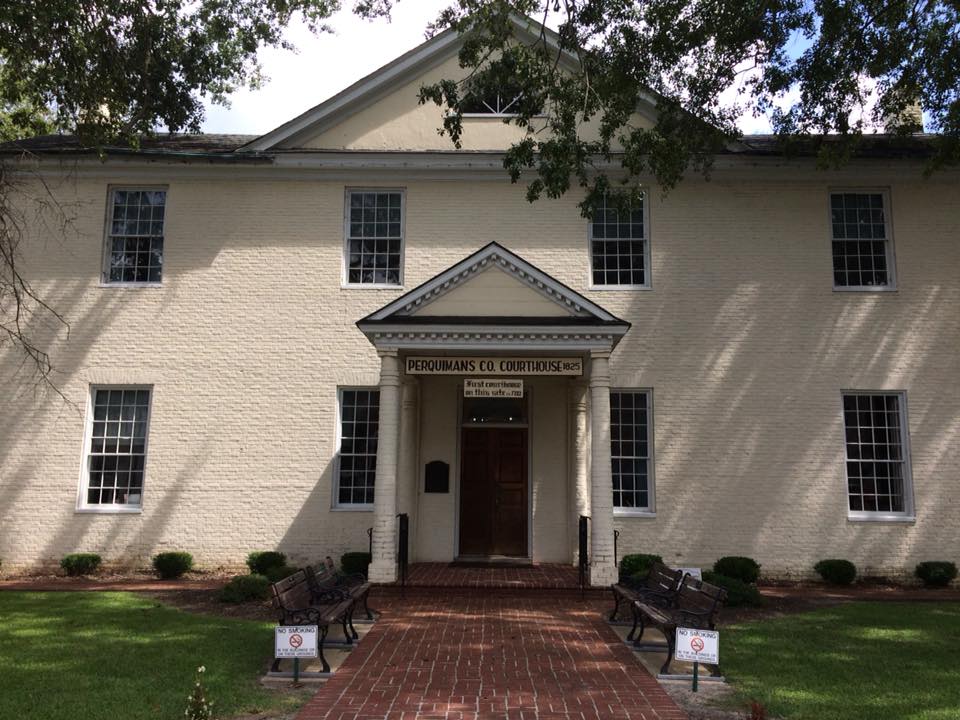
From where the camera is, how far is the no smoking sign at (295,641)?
271 inches

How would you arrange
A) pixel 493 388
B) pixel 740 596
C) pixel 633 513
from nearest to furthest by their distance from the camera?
pixel 740 596, pixel 493 388, pixel 633 513

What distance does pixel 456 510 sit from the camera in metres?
14.0

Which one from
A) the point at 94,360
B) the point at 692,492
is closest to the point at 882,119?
the point at 692,492

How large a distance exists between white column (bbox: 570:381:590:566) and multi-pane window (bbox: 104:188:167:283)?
8814mm

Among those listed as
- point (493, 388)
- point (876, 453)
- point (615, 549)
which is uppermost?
point (493, 388)

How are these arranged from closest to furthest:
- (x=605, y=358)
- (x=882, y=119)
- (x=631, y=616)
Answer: (x=631, y=616), (x=605, y=358), (x=882, y=119)

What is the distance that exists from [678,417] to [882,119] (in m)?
6.38

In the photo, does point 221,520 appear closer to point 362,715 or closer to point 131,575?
point 131,575

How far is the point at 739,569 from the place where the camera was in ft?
42.6

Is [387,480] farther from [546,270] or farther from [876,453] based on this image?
[876,453]

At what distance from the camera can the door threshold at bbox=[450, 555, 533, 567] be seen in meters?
13.4

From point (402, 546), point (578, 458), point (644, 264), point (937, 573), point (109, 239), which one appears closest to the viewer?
point (402, 546)

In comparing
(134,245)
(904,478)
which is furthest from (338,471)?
(904,478)

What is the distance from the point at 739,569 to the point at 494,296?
662cm
